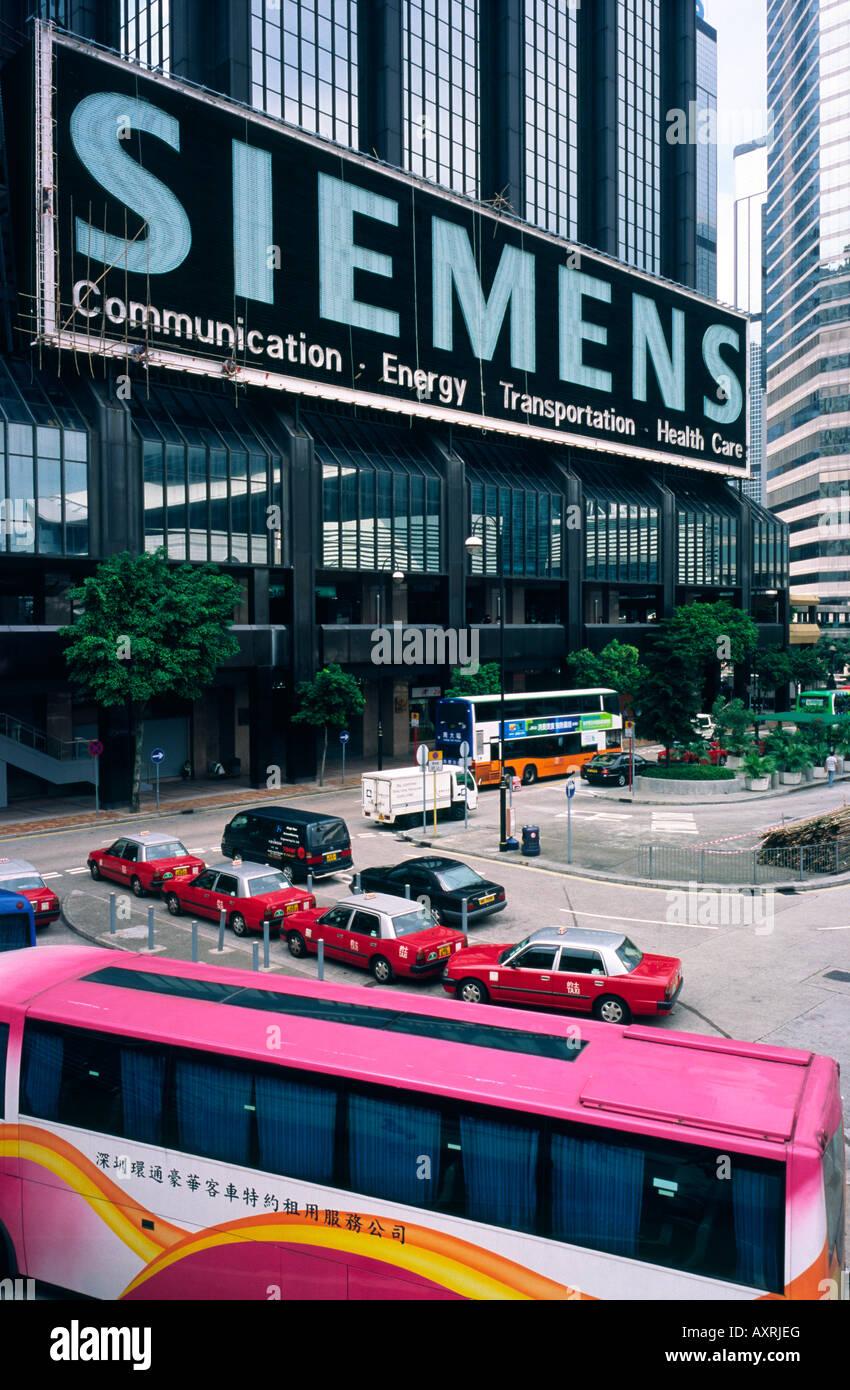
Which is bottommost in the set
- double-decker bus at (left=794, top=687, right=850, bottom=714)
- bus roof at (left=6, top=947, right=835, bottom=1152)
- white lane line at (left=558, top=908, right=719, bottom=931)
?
white lane line at (left=558, top=908, right=719, bottom=931)

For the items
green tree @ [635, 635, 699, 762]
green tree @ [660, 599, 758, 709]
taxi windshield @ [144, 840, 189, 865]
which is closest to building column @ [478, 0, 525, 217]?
green tree @ [660, 599, 758, 709]

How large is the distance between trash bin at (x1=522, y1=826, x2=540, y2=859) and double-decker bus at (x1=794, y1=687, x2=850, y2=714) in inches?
1751

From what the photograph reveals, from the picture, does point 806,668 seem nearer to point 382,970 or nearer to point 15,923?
point 382,970

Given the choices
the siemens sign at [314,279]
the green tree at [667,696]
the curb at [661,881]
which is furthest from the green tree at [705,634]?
the siemens sign at [314,279]

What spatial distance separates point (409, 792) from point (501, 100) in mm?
60045

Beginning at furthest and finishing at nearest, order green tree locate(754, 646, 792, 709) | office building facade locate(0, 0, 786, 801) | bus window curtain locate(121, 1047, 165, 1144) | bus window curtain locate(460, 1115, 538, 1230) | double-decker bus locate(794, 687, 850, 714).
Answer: green tree locate(754, 646, 792, 709)
double-decker bus locate(794, 687, 850, 714)
office building facade locate(0, 0, 786, 801)
bus window curtain locate(121, 1047, 165, 1144)
bus window curtain locate(460, 1115, 538, 1230)

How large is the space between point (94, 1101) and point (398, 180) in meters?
53.0

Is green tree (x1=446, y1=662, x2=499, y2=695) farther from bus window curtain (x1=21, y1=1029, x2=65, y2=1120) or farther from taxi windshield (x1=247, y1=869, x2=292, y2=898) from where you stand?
bus window curtain (x1=21, y1=1029, x2=65, y2=1120)

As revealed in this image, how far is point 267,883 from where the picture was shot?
72.3ft

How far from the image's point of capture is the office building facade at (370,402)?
39.9 m

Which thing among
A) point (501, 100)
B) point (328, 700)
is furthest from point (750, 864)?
point (501, 100)

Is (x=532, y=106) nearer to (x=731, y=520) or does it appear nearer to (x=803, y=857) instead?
(x=731, y=520)

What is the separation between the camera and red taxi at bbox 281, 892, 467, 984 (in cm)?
1828

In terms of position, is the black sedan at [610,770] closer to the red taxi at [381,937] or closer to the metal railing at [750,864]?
the metal railing at [750,864]
